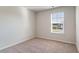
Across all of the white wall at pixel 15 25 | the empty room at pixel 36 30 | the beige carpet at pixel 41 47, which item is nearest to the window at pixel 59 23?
the empty room at pixel 36 30

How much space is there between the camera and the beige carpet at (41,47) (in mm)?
2350

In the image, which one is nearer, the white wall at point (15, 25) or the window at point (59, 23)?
the window at point (59, 23)

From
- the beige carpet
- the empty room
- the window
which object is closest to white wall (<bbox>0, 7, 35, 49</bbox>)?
the empty room

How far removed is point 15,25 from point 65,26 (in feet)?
5.98

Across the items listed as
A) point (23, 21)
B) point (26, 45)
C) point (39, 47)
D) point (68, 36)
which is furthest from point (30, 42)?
point (68, 36)

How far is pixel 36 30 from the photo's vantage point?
8.64ft

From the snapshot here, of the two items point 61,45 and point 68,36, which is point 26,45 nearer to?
point 61,45

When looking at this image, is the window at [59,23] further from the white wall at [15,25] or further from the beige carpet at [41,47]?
the white wall at [15,25]

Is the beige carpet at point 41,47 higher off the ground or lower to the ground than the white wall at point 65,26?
lower

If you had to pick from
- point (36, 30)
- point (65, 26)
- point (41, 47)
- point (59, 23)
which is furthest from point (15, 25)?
point (65, 26)

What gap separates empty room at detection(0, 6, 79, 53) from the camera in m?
2.34

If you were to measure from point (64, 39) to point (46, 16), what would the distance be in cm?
116

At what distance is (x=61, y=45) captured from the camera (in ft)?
8.23

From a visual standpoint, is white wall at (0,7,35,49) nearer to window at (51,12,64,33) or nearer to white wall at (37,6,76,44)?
white wall at (37,6,76,44)
